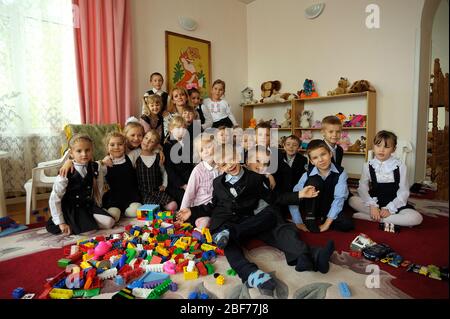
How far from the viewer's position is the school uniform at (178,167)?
7.72 ft

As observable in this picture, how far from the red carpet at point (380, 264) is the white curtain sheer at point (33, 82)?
1.58 metres

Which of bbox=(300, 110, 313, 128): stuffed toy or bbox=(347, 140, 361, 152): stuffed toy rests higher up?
bbox=(300, 110, 313, 128): stuffed toy

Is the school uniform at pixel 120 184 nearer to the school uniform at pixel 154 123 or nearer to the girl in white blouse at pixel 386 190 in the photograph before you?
the school uniform at pixel 154 123

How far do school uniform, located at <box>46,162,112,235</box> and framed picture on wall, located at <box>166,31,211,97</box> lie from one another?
6.90ft

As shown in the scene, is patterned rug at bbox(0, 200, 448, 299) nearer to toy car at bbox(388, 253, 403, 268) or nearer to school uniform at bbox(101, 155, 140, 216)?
toy car at bbox(388, 253, 403, 268)

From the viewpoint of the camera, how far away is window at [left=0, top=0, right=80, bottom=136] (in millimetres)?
2582

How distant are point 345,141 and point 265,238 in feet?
8.31

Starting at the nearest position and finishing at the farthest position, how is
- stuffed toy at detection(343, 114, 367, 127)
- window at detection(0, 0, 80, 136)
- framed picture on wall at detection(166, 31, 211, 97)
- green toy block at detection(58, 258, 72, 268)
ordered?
1. green toy block at detection(58, 258, 72, 268)
2. window at detection(0, 0, 80, 136)
3. stuffed toy at detection(343, 114, 367, 127)
4. framed picture on wall at detection(166, 31, 211, 97)

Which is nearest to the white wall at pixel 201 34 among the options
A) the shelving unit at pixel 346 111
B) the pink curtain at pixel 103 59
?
the pink curtain at pixel 103 59

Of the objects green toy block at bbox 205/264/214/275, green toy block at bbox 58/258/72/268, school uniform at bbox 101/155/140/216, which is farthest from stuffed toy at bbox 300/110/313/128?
green toy block at bbox 58/258/72/268

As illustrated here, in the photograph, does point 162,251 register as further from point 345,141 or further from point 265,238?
point 345,141

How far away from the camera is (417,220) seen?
5.99 feet

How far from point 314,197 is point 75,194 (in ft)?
5.05

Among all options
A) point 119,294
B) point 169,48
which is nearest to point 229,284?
point 119,294
